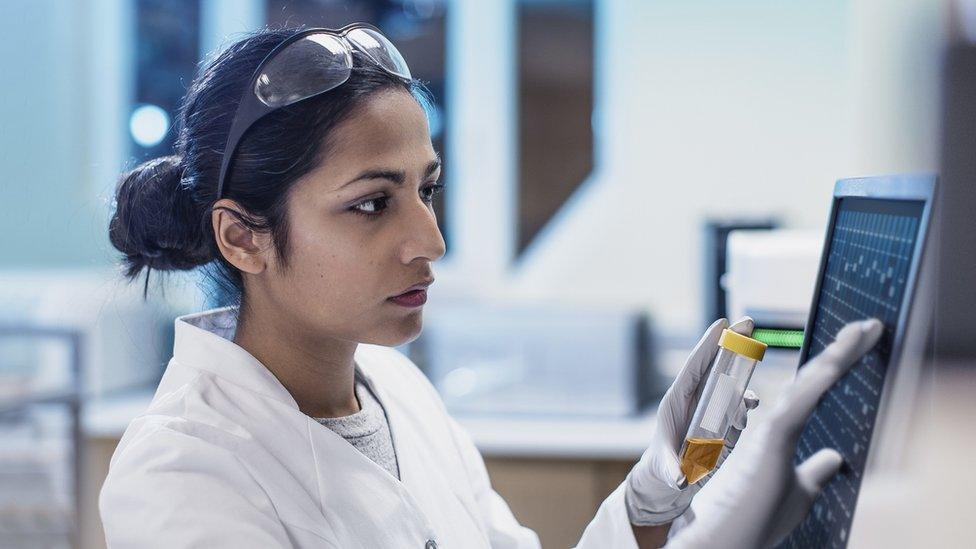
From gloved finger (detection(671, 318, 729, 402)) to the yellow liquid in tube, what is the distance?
101mm

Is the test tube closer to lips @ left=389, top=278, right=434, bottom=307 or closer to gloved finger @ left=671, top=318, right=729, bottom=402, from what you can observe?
gloved finger @ left=671, top=318, right=729, bottom=402

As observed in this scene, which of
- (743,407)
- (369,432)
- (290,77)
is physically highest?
(290,77)

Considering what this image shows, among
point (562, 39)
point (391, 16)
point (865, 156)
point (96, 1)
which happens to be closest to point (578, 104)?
point (562, 39)

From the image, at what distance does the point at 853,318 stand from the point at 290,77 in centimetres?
64

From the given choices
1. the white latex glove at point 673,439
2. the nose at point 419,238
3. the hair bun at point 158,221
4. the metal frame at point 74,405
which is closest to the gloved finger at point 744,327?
the white latex glove at point 673,439

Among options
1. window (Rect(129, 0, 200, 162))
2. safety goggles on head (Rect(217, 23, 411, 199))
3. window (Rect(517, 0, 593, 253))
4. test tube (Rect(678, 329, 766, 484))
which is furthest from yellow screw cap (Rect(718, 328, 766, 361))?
window (Rect(129, 0, 200, 162))

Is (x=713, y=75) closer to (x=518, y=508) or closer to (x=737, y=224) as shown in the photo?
(x=737, y=224)

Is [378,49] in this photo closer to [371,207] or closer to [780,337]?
[371,207]

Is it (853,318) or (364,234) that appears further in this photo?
(364,234)

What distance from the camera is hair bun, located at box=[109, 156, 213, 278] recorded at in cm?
115

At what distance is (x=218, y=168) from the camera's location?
110 cm

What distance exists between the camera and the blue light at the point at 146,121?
8.90ft

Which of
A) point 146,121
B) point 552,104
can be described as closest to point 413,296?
point 552,104

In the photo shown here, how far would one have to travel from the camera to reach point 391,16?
2.78 metres
